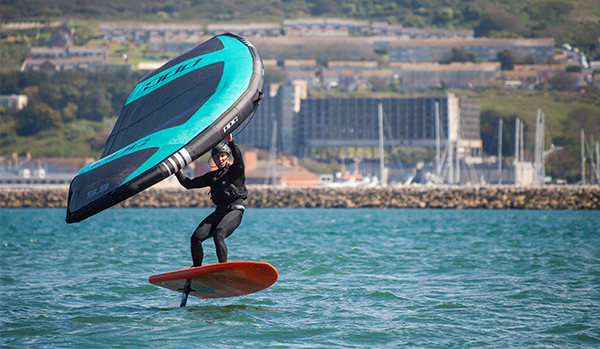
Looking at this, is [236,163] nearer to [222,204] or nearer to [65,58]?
[222,204]

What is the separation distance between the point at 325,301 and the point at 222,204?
210cm

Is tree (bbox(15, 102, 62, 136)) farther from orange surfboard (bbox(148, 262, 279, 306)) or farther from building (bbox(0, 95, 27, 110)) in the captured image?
orange surfboard (bbox(148, 262, 279, 306))

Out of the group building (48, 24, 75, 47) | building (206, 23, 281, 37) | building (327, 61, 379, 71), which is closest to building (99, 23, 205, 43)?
building (206, 23, 281, 37)

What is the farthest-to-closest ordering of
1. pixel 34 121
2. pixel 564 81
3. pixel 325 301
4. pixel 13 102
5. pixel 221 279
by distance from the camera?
pixel 564 81, pixel 13 102, pixel 34 121, pixel 325 301, pixel 221 279

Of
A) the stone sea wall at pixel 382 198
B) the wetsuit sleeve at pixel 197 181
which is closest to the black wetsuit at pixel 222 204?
the wetsuit sleeve at pixel 197 181

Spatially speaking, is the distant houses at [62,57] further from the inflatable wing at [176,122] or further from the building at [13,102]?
the inflatable wing at [176,122]

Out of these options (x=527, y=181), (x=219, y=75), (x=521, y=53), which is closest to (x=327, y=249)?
(x=219, y=75)

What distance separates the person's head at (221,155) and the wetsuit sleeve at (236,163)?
4.0 inches

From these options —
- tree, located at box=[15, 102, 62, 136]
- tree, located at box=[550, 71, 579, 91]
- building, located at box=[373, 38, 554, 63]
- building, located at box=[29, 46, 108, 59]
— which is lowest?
tree, located at box=[15, 102, 62, 136]

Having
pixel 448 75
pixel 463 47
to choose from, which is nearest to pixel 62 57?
pixel 448 75

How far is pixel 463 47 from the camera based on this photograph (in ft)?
596

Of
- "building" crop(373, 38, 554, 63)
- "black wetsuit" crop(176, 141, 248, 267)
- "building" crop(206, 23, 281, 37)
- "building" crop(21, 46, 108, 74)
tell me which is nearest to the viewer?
"black wetsuit" crop(176, 141, 248, 267)

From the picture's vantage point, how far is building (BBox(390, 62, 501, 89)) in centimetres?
15356

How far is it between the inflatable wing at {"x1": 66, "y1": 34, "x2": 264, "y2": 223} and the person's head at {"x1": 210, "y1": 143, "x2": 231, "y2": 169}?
1.95ft
